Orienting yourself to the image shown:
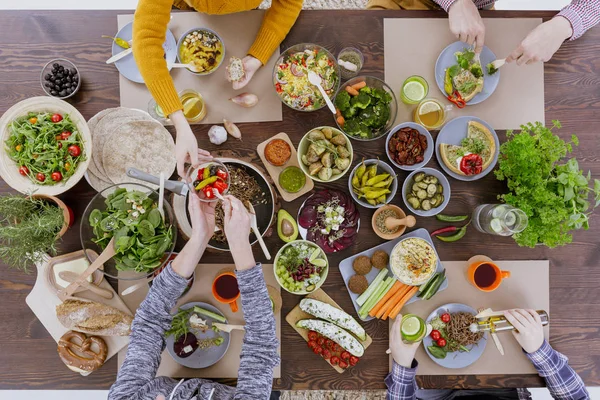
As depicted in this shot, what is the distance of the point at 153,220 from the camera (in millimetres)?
1728

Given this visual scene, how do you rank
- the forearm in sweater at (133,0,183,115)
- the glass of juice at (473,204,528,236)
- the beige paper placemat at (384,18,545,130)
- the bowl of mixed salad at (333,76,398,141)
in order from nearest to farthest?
the forearm in sweater at (133,0,183,115) < the glass of juice at (473,204,528,236) < the bowl of mixed salad at (333,76,398,141) < the beige paper placemat at (384,18,545,130)

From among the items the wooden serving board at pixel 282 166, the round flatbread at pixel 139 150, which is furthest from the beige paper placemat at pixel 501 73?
the round flatbread at pixel 139 150

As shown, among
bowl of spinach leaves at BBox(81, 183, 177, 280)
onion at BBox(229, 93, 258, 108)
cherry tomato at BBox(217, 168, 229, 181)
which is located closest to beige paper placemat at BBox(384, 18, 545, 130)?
onion at BBox(229, 93, 258, 108)

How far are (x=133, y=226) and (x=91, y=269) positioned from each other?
0.27 metres

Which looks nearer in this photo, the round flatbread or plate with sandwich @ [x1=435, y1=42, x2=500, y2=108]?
the round flatbread

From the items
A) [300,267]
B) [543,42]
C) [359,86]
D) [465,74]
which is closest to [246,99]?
[359,86]

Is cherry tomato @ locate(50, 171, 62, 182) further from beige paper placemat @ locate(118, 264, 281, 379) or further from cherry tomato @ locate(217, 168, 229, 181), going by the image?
cherry tomato @ locate(217, 168, 229, 181)

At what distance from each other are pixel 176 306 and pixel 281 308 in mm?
497

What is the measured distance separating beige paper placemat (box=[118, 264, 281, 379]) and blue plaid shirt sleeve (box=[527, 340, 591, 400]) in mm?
1209

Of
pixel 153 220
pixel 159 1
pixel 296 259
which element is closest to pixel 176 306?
pixel 153 220

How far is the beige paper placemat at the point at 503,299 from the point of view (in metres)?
1.95

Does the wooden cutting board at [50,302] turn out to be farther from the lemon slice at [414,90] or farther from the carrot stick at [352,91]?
the lemon slice at [414,90]

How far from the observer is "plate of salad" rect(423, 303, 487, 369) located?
1.89 meters

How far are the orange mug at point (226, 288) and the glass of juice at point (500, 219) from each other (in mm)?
1182
